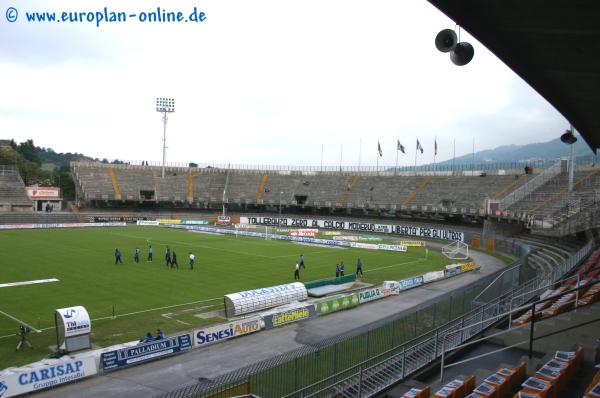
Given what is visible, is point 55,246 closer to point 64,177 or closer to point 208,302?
point 208,302

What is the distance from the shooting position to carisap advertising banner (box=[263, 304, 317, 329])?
21.0m

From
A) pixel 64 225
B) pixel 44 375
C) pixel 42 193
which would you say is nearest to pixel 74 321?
pixel 44 375

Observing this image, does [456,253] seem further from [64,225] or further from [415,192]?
[64,225]

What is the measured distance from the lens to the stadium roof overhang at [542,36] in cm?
621

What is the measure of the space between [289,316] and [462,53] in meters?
16.4

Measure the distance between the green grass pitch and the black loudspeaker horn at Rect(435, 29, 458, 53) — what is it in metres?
16.4

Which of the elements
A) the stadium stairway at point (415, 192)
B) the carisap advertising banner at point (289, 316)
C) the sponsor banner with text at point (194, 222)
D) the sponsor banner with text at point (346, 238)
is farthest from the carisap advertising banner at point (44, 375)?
the stadium stairway at point (415, 192)

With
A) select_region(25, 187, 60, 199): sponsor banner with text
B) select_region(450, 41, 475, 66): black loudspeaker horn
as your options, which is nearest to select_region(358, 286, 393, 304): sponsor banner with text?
select_region(450, 41, 475, 66): black loudspeaker horn

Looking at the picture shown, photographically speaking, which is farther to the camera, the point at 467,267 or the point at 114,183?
the point at 114,183

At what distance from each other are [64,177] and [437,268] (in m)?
97.1

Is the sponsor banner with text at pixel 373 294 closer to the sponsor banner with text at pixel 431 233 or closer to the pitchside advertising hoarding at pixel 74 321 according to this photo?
the pitchside advertising hoarding at pixel 74 321

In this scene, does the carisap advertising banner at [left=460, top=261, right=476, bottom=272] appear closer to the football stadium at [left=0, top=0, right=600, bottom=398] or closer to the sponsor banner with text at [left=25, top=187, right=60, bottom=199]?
the football stadium at [left=0, top=0, right=600, bottom=398]

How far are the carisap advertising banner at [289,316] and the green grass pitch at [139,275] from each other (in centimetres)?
270

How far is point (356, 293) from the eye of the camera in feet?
83.8
